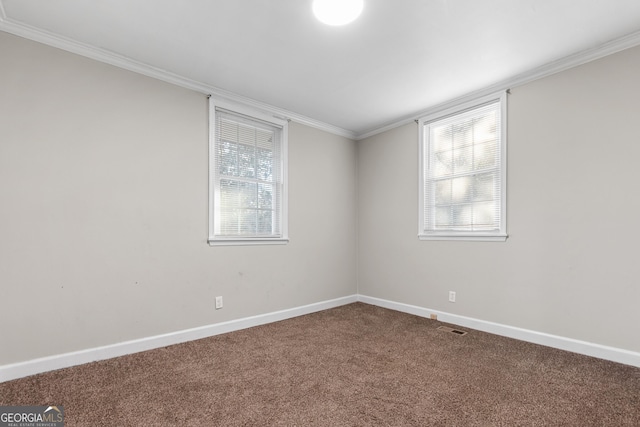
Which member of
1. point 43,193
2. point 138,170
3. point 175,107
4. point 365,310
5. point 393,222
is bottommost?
point 365,310

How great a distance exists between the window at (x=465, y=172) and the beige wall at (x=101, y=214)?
210 cm

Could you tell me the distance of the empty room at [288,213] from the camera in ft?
6.72

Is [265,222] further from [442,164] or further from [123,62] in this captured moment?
[442,164]

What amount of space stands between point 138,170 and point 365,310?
3.06 m

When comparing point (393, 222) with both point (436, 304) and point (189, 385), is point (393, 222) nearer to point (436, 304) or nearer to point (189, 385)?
point (436, 304)

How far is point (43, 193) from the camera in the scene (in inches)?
92.4

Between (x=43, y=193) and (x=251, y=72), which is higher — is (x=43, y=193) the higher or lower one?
the lower one

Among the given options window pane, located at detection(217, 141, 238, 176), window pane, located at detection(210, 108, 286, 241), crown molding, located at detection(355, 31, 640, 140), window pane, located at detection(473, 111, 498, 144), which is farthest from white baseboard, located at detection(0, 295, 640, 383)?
crown molding, located at detection(355, 31, 640, 140)

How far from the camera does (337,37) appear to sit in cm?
240

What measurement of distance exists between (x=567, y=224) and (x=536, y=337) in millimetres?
1058

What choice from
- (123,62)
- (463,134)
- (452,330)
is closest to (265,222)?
(123,62)

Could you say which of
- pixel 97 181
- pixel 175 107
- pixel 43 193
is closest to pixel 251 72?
pixel 175 107

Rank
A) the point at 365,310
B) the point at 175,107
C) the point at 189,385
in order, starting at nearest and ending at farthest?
the point at 189,385 < the point at 175,107 < the point at 365,310

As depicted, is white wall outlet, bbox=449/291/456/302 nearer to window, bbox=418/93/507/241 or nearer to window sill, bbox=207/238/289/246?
window, bbox=418/93/507/241
